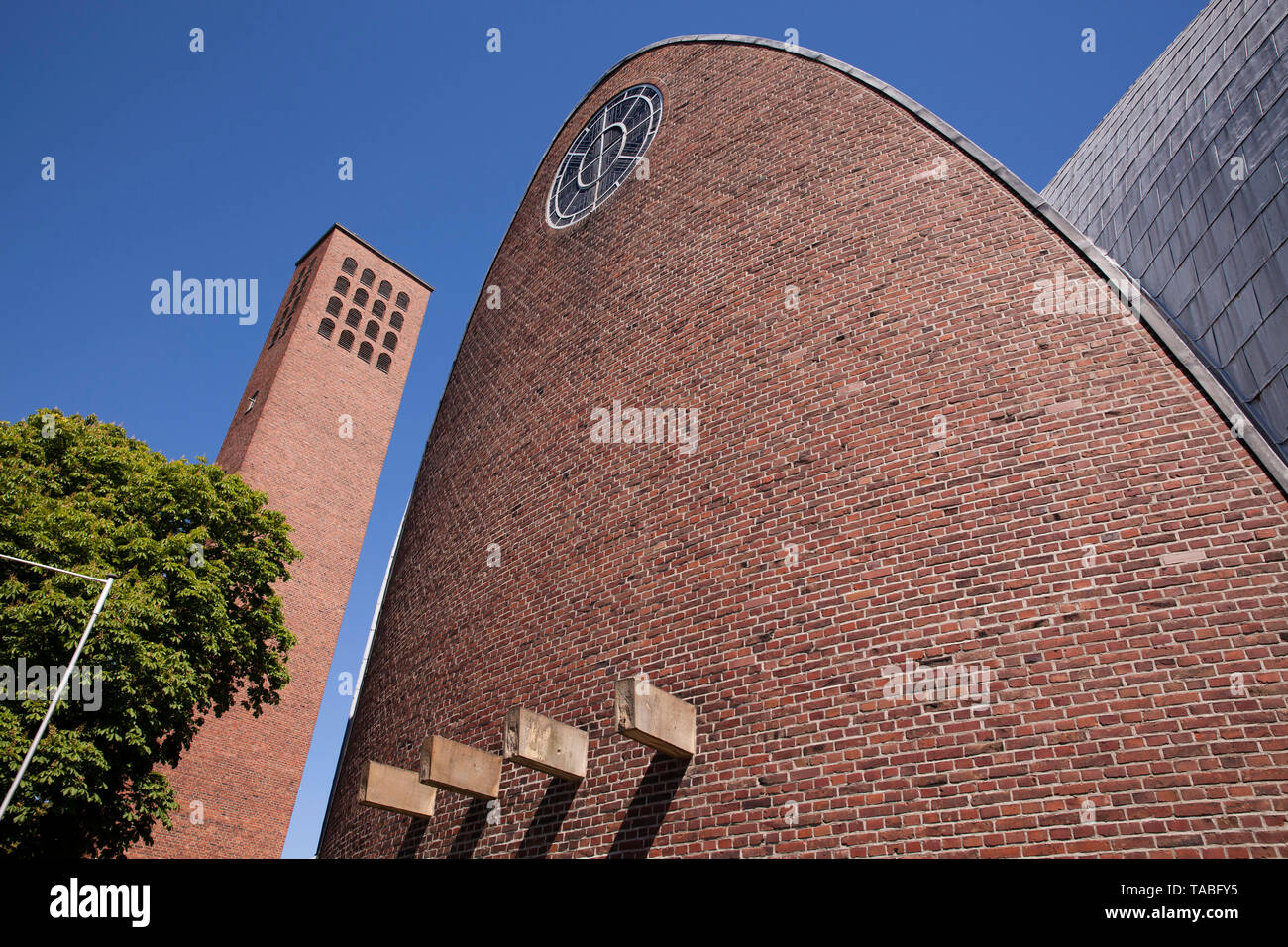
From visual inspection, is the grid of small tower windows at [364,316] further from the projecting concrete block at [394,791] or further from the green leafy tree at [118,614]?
the projecting concrete block at [394,791]

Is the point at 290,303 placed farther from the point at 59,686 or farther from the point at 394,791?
the point at 394,791

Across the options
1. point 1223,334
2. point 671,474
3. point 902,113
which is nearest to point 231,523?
point 671,474

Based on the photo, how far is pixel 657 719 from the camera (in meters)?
Result: 7.65

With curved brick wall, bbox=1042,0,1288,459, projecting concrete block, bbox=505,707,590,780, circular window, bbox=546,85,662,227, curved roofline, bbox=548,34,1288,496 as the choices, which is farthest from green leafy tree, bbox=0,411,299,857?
curved brick wall, bbox=1042,0,1288,459

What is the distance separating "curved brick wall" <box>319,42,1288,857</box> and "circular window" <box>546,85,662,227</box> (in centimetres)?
175

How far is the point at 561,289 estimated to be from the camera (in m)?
14.2

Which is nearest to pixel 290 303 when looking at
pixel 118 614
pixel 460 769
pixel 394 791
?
pixel 118 614

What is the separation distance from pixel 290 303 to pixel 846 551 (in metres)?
33.7

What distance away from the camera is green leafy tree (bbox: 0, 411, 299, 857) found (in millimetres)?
11844

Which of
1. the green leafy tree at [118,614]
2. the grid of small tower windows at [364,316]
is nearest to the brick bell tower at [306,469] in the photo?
the grid of small tower windows at [364,316]

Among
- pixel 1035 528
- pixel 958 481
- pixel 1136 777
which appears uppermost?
pixel 958 481

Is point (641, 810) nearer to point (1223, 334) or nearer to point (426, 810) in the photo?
point (426, 810)

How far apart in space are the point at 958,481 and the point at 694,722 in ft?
10.7

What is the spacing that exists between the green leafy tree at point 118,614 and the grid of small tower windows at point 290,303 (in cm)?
1970
